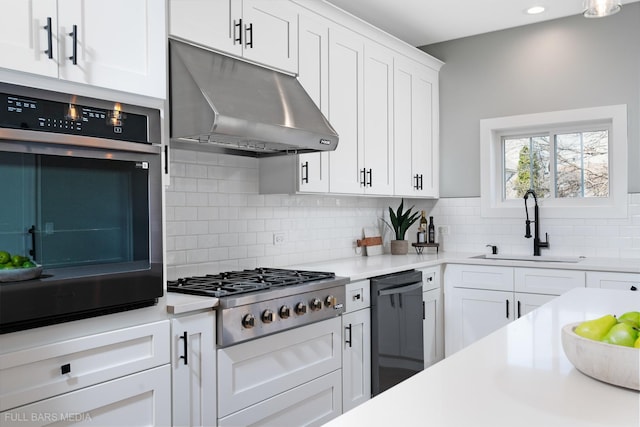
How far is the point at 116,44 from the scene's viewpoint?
74.5 inches

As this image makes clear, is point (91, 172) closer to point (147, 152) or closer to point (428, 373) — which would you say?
point (147, 152)

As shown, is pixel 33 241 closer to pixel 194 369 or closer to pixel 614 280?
pixel 194 369

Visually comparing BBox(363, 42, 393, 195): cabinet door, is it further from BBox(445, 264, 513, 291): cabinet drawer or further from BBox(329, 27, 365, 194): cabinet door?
BBox(445, 264, 513, 291): cabinet drawer

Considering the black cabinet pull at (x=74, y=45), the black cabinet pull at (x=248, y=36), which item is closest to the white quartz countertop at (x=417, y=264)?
the black cabinet pull at (x=248, y=36)

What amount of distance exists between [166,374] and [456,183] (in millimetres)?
3380

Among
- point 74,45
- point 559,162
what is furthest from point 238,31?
point 559,162

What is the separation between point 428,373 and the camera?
1.21 m

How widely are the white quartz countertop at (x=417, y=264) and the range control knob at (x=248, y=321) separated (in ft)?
2.67

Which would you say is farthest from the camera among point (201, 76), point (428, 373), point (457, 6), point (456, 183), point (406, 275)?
point (456, 183)

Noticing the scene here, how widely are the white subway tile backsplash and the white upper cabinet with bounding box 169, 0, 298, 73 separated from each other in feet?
2.12

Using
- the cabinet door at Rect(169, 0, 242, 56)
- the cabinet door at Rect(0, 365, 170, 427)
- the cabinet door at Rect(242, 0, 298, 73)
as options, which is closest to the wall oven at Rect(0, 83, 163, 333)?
the cabinet door at Rect(0, 365, 170, 427)

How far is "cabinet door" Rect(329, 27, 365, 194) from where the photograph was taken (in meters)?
3.43

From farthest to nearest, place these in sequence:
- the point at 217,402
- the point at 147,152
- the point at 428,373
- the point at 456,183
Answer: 1. the point at 456,183
2. the point at 217,402
3. the point at 147,152
4. the point at 428,373

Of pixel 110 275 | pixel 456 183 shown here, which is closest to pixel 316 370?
pixel 110 275
